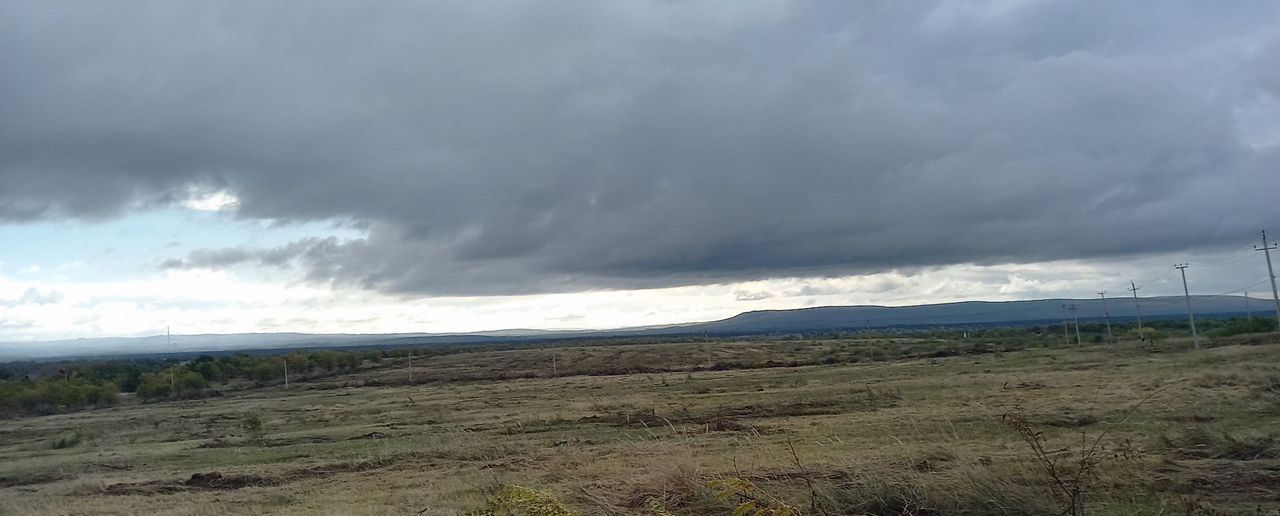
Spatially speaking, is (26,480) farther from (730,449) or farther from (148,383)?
(148,383)

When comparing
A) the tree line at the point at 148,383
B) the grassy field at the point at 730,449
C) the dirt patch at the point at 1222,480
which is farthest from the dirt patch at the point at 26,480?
the tree line at the point at 148,383

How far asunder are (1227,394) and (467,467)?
20.5 meters

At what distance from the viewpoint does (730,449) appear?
59.3ft

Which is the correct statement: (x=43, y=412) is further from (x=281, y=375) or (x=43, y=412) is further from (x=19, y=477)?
(x=19, y=477)

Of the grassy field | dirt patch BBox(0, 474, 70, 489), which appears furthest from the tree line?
dirt patch BBox(0, 474, 70, 489)

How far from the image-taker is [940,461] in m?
13.0

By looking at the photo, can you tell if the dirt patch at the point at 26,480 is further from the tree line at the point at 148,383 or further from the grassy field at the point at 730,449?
the tree line at the point at 148,383

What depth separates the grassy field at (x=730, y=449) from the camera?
10.1 metres

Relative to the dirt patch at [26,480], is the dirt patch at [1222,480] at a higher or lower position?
higher

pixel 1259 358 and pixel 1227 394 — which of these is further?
pixel 1259 358

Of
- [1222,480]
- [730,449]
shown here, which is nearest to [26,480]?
[730,449]

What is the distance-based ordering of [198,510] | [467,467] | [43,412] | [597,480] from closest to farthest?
1. [597,480]
2. [198,510]
3. [467,467]
4. [43,412]

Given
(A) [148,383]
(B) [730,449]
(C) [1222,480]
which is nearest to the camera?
(C) [1222,480]

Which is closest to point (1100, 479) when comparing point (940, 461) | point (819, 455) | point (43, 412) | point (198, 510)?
point (940, 461)
